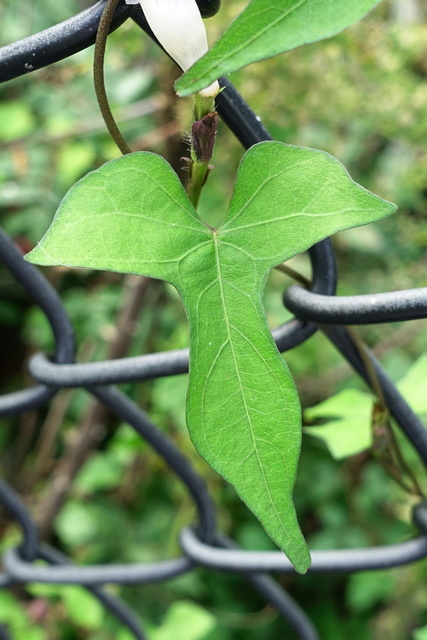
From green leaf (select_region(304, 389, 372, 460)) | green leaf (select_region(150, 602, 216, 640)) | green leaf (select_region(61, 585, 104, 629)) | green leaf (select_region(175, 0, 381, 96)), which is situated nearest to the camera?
green leaf (select_region(175, 0, 381, 96))

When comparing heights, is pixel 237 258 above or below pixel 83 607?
above

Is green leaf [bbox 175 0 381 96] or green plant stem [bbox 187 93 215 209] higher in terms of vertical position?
green leaf [bbox 175 0 381 96]

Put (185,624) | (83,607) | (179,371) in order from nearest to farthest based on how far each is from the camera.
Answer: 1. (179,371)
2. (185,624)
3. (83,607)

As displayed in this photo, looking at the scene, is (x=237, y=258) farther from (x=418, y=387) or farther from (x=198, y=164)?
(x=418, y=387)

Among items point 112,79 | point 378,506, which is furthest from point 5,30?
point 378,506

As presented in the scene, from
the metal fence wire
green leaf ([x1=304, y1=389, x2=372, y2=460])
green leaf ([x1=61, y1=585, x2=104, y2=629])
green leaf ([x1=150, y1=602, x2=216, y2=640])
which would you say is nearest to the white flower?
the metal fence wire

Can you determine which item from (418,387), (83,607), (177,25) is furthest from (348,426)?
(83,607)

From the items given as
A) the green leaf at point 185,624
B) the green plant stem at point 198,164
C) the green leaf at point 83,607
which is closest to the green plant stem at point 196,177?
the green plant stem at point 198,164

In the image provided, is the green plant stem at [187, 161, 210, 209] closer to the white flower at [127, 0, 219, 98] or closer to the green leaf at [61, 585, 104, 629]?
the white flower at [127, 0, 219, 98]
